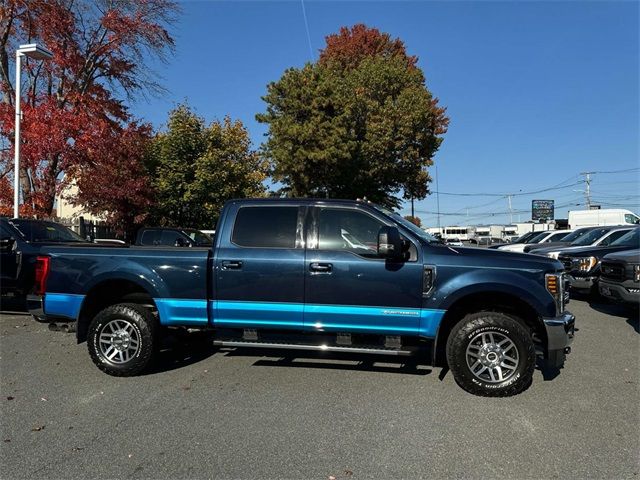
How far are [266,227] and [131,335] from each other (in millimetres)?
1976

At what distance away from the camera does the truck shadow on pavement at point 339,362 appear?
6004 millimetres

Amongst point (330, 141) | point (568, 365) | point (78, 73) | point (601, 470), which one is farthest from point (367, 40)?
point (601, 470)

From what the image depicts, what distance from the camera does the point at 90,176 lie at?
1672 centimetres

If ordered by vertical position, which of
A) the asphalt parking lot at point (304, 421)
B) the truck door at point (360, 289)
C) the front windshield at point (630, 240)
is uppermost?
the front windshield at point (630, 240)

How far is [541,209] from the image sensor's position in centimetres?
6869

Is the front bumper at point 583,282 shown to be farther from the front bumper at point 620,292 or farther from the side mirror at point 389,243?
the side mirror at point 389,243

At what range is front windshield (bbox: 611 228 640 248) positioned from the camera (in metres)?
12.0

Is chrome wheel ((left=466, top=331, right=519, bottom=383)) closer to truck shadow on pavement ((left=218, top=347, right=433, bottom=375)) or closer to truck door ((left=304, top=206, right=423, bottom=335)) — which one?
truck door ((left=304, top=206, right=423, bottom=335))

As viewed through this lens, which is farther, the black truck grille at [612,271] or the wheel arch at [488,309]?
the black truck grille at [612,271]

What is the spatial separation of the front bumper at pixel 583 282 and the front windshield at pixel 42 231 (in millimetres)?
10818

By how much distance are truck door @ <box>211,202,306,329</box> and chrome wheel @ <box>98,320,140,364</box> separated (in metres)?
1.02

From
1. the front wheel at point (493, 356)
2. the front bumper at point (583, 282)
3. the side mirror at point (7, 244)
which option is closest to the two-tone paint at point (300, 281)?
the front wheel at point (493, 356)

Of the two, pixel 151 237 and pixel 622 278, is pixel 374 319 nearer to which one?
pixel 622 278

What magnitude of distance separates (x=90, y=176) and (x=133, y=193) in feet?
5.06
